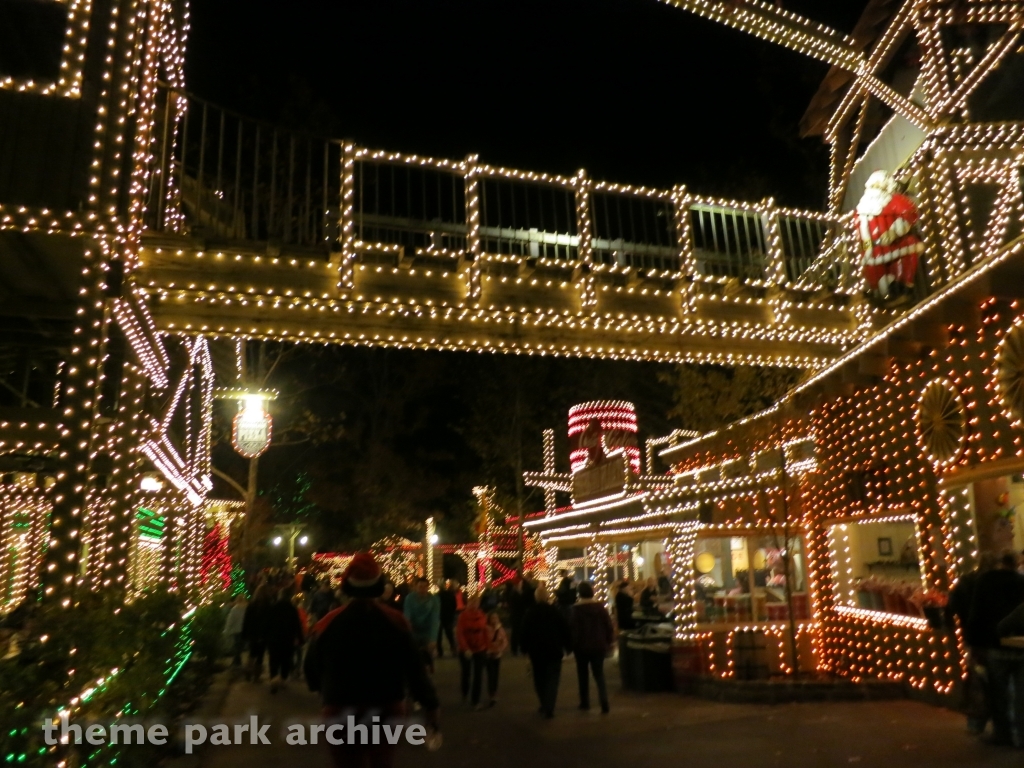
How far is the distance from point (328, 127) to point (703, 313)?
53.3 ft

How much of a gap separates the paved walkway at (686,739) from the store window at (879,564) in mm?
1173

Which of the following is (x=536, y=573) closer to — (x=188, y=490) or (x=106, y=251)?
(x=188, y=490)

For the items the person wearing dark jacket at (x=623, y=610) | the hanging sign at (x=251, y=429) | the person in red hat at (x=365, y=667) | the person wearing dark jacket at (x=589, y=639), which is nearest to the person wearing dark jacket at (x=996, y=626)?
the person wearing dark jacket at (x=589, y=639)

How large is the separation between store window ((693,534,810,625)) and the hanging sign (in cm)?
917

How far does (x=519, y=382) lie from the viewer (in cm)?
3150

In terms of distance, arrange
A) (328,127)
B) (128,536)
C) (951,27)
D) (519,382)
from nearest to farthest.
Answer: (128,536) < (951,27) < (328,127) < (519,382)

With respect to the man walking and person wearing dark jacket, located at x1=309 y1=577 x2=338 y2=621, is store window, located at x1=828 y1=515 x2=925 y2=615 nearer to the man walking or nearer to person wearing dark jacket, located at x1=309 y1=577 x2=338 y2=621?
the man walking

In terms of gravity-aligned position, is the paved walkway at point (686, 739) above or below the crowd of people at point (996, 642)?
below

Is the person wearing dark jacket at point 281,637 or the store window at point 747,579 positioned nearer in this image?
the store window at point 747,579

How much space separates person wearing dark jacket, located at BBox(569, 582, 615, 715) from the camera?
9203mm

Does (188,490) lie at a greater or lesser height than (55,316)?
lesser

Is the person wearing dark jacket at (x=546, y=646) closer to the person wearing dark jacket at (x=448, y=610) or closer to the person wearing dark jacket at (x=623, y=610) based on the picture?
the person wearing dark jacket at (x=623, y=610)

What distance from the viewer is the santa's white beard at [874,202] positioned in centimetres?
1177

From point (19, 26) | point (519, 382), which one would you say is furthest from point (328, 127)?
point (19, 26)
